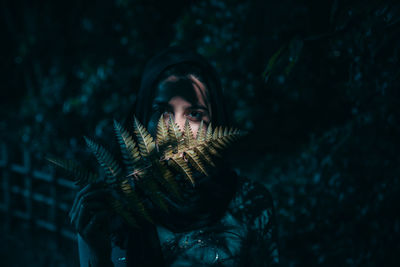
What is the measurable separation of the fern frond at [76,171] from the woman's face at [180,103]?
1.89 ft

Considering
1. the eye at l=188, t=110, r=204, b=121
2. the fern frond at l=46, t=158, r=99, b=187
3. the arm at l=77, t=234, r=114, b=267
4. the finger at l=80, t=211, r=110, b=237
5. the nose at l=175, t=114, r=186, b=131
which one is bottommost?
the arm at l=77, t=234, r=114, b=267

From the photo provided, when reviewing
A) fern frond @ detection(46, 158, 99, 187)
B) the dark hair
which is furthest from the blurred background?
the dark hair

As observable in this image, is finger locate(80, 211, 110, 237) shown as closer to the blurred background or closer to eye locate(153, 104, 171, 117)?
the blurred background

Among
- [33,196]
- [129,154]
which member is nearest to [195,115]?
→ [129,154]

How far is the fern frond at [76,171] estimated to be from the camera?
1075mm

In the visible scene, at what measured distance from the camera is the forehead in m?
1.63

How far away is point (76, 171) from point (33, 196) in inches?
208

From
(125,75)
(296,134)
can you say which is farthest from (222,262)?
(125,75)

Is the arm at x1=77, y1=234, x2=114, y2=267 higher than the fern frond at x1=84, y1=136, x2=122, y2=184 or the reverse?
the reverse

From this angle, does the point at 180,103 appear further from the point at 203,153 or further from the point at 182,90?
the point at 203,153

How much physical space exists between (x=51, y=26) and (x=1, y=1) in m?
1.94

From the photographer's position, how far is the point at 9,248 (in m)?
4.91

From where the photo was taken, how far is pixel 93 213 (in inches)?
45.6

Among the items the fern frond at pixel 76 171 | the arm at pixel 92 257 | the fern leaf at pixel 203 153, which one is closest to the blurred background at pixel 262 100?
the fern frond at pixel 76 171
